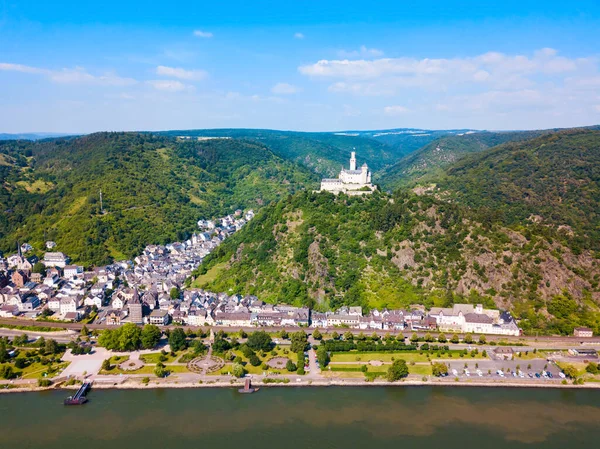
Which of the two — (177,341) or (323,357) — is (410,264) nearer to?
(323,357)

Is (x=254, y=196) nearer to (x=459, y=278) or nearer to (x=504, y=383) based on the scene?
(x=459, y=278)

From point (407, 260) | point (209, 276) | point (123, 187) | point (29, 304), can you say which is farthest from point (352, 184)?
point (29, 304)

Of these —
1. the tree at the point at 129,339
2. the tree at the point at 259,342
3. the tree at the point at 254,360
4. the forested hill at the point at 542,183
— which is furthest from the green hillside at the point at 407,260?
the tree at the point at 129,339

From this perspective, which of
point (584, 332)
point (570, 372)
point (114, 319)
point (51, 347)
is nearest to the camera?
point (570, 372)

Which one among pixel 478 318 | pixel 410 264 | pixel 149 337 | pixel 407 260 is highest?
pixel 407 260

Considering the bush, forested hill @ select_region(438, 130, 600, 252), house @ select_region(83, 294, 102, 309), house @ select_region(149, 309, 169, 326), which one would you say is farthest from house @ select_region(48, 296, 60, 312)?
forested hill @ select_region(438, 130, 600, 252)

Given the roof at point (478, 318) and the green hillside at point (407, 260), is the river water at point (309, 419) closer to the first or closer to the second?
the roof at point (478, 318)

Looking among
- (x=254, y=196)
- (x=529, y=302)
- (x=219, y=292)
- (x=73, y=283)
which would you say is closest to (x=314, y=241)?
(x=219, y=292)

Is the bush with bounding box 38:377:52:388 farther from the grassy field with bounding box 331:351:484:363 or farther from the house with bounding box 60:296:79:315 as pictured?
the grassy field with bounding box 331:351:484:363
